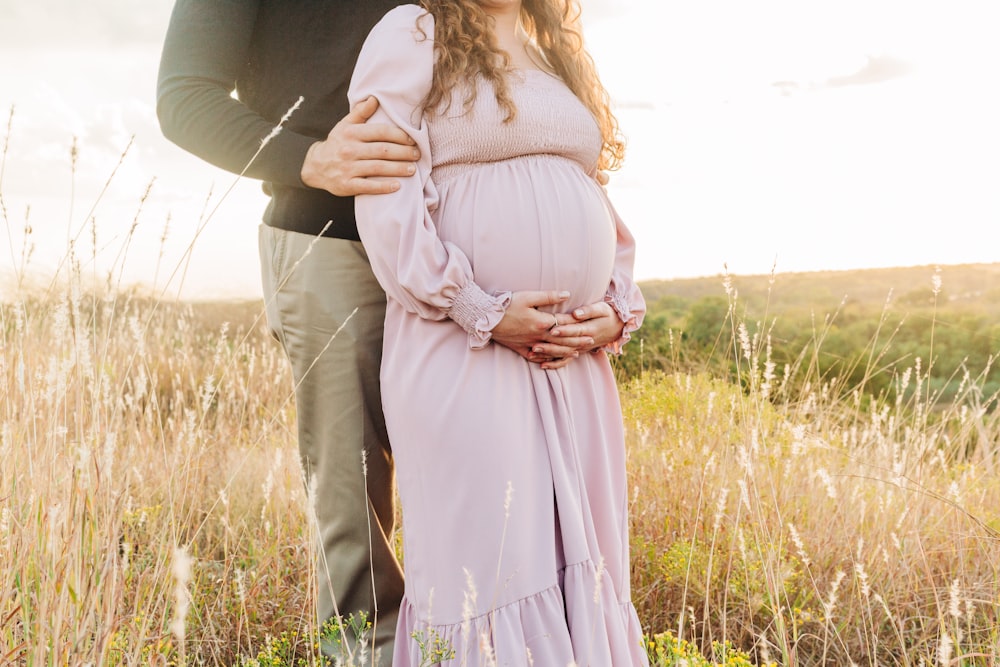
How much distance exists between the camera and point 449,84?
237 centimetres

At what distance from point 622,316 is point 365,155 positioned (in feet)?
2.94

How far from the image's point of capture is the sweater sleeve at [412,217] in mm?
2229

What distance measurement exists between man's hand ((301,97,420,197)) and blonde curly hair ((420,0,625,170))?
160 mm

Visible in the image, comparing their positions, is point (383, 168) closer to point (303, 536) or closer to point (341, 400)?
point (341, 400)

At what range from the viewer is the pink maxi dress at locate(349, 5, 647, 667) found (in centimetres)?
225

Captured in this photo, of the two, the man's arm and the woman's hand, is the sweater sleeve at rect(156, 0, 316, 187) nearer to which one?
the man's arm

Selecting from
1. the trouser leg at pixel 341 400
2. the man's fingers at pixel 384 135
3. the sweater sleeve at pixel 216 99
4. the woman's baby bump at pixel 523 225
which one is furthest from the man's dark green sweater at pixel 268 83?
the woman's baby bump at pixel 523 225

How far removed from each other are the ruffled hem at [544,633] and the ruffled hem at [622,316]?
66 centimetres

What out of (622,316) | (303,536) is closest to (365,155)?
(622,316)

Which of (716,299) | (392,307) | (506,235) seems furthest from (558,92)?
(716,299)

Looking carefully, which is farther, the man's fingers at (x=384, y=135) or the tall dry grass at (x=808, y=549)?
the tall dry grass at (x=808, y=549)

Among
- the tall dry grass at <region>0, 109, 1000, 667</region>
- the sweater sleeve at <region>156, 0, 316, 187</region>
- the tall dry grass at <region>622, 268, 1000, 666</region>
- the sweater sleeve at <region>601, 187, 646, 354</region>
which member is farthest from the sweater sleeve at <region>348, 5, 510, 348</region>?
the tall dry grass at <region>622, 268, 1000, 666</region>

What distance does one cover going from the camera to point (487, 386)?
2301mm

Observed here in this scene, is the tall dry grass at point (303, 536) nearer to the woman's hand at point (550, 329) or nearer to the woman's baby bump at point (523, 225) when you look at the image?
the woman's hand at point (550, 329)
